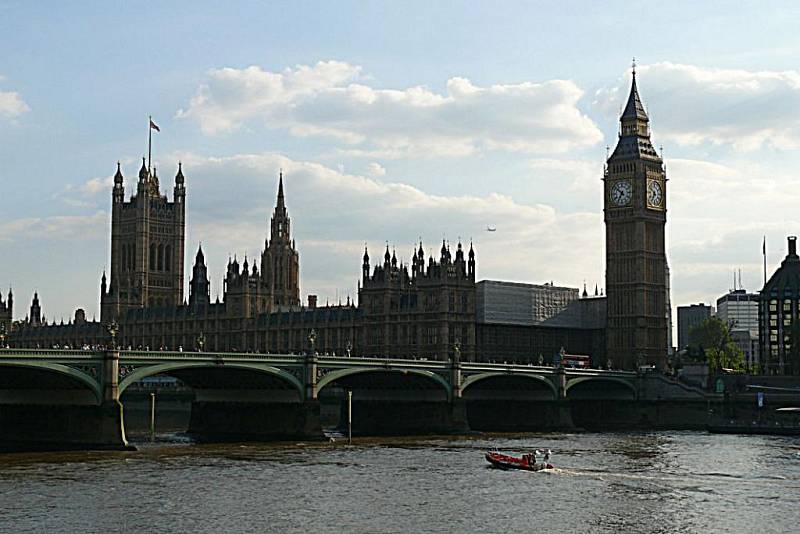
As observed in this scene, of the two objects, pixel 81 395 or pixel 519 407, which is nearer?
pixel 81 395

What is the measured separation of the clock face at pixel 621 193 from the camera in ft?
560

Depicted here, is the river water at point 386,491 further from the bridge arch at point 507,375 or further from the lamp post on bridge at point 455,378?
the bridge arch at point 507,375

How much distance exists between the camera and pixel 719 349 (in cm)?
17538

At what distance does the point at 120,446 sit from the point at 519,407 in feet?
173

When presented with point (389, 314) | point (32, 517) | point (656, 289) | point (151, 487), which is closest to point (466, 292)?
point (389, 314)

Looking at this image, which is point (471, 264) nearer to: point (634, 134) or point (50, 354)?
point (634, 134)

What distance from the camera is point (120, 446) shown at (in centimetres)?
8456

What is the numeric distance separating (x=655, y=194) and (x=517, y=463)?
330 feet

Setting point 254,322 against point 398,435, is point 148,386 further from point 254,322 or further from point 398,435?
point 398,435

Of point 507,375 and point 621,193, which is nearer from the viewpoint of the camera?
point 507,375

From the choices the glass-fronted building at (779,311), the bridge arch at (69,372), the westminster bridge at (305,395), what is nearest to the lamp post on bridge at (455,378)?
the westminster bridge at (305,395)

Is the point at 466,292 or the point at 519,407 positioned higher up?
Result: the point at 466,292

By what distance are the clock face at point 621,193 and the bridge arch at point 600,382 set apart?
36589mm

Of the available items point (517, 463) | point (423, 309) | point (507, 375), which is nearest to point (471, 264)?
point (423, 309)
